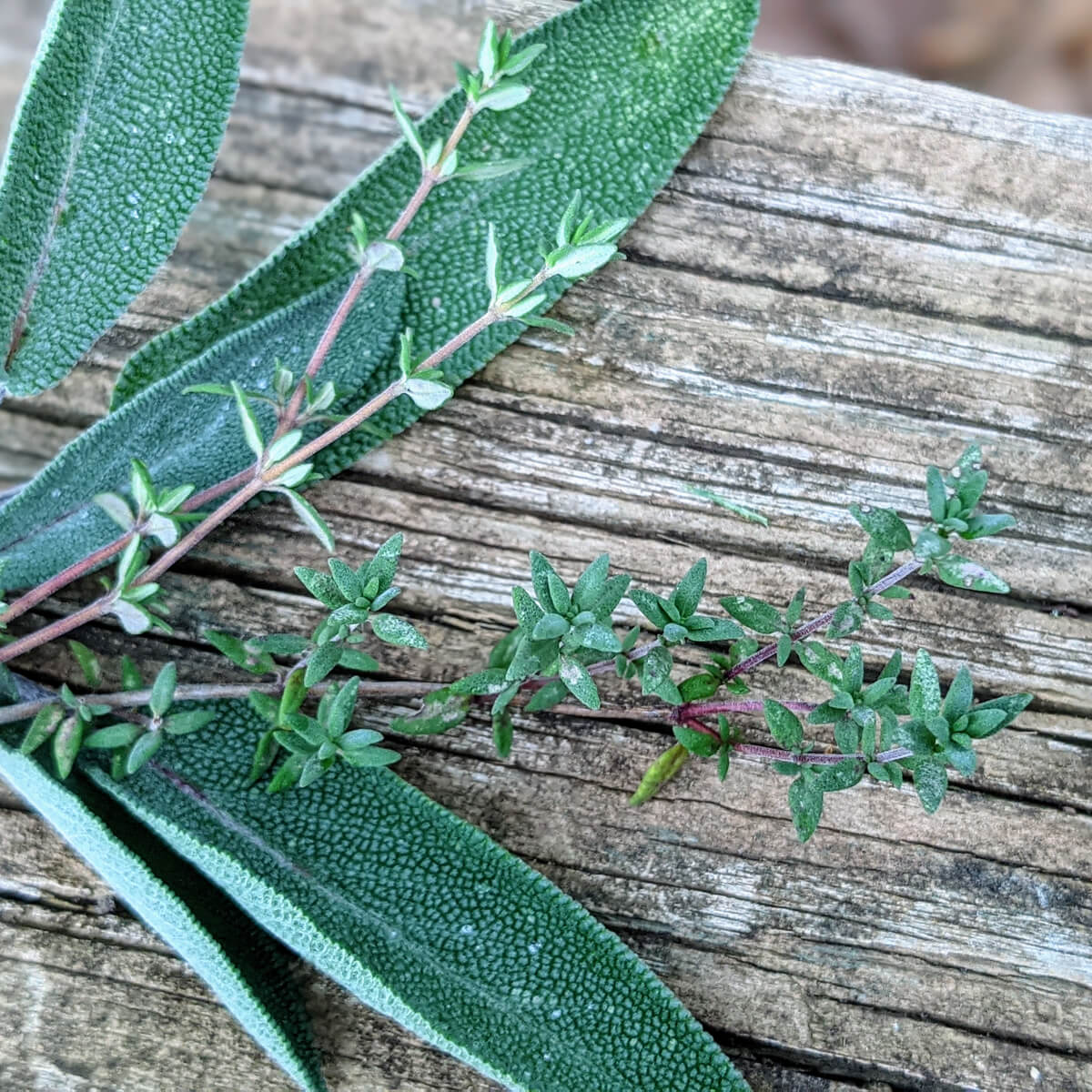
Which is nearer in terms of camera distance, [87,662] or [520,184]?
[87,662]

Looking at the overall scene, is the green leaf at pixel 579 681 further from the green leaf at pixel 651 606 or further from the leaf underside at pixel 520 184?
the leaf underside at pixel 520 184

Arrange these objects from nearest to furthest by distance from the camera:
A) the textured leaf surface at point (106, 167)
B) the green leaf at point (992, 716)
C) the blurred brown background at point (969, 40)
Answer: the green leaf at point (992, 716), the textured leaf surface at point (106, 167), the blurred brown background at point (969, 40)

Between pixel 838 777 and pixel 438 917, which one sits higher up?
pixel 838 777

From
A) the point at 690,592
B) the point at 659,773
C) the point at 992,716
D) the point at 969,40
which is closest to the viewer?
the point at 992,716

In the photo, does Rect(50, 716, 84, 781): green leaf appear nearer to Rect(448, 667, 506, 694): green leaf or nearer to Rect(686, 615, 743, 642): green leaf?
Rect(448, 667, 506, 694): green leaf

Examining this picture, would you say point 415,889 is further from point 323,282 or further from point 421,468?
point 323,282

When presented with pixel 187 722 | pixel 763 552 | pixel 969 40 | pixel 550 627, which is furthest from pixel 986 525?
pixel 969 40

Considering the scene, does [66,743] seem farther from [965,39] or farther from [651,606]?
[965,39]

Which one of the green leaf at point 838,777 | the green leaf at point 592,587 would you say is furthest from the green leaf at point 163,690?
the green leaf at point 838,777
